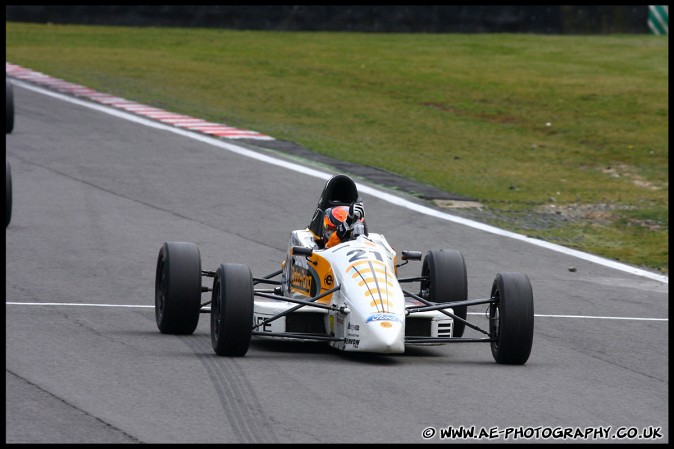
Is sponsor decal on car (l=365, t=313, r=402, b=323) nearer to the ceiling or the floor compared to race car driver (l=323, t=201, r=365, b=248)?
nearer to the floor

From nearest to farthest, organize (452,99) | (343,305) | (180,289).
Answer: (343,305) < (180,289) < (452,99)

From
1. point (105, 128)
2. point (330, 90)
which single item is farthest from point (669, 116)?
point (105, 128)

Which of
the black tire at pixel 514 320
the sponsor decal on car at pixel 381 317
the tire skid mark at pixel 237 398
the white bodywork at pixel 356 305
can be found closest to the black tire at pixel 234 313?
the tire skid mark at pixel 237 398

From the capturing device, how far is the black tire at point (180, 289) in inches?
412

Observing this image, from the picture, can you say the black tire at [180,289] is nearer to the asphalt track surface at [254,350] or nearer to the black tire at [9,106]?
the asphalt track surface at [254,350]

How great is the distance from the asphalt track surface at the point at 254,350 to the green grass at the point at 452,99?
110 inches

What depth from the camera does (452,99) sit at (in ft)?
97.2

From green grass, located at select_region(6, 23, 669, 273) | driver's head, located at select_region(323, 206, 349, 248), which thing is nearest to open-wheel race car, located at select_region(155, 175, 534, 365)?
driver's head, located at select_region(323, 206, 349, 248)

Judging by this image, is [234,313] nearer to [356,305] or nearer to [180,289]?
[356,305]

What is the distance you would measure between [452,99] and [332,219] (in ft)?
62.2

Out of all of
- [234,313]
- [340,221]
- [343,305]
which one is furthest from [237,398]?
[340,221]

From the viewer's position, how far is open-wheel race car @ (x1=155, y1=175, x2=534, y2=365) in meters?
9.59

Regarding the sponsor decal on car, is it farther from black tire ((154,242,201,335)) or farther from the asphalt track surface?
black tire ((154,242,201,335))

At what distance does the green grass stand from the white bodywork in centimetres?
658
